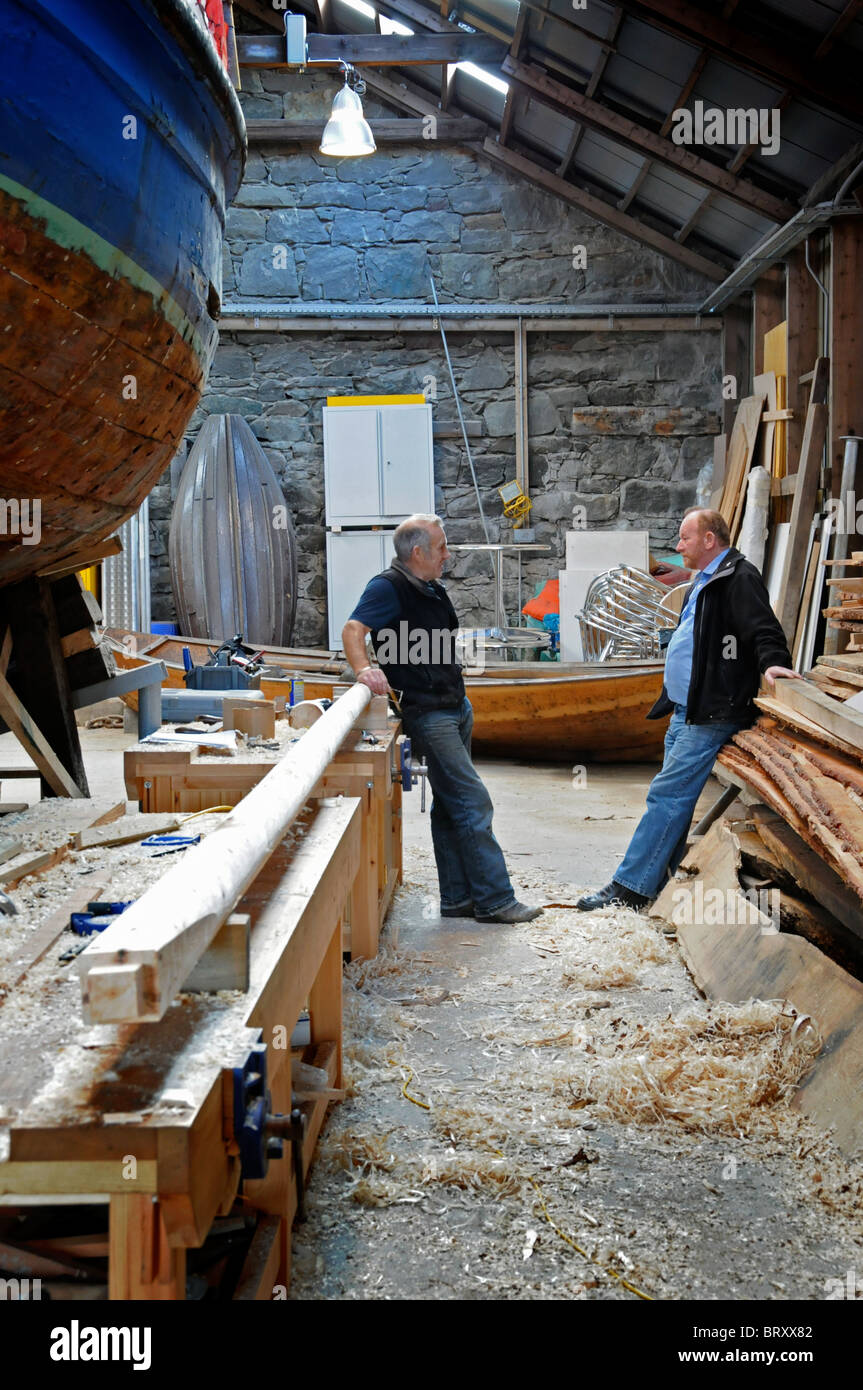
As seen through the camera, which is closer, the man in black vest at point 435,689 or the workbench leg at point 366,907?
the workbench leg at point 366,907

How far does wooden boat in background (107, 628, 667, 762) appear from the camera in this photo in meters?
7.39

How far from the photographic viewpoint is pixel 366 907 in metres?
3.71

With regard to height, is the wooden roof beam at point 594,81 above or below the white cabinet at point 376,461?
above

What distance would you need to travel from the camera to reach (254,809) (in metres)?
1.90

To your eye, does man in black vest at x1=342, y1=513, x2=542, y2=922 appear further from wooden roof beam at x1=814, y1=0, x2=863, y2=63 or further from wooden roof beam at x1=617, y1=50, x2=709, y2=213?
wooden roof beam at x1=617, y1=50, x2=709, y2=213

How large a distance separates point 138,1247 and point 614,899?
3507 millimetres

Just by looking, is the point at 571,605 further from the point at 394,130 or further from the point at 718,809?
the point at 394,130

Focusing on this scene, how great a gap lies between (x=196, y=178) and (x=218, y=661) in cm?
245

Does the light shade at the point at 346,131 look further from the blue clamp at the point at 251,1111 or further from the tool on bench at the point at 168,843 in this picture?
the blue clamp at the point at 251,1111

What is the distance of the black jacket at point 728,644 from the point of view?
4238mm

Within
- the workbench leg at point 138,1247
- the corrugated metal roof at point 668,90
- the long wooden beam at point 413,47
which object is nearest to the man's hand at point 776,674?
the workbench leg at point 138,1247

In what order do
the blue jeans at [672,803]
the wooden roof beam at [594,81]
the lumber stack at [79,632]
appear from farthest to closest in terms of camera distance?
the wooden roof beam at [594,81], the blue jeans at [672,803], the lumber stack at [79,632]

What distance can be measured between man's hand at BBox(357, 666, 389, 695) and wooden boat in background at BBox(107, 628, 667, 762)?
9.55 feet

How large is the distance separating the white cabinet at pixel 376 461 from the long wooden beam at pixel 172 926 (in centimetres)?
899
